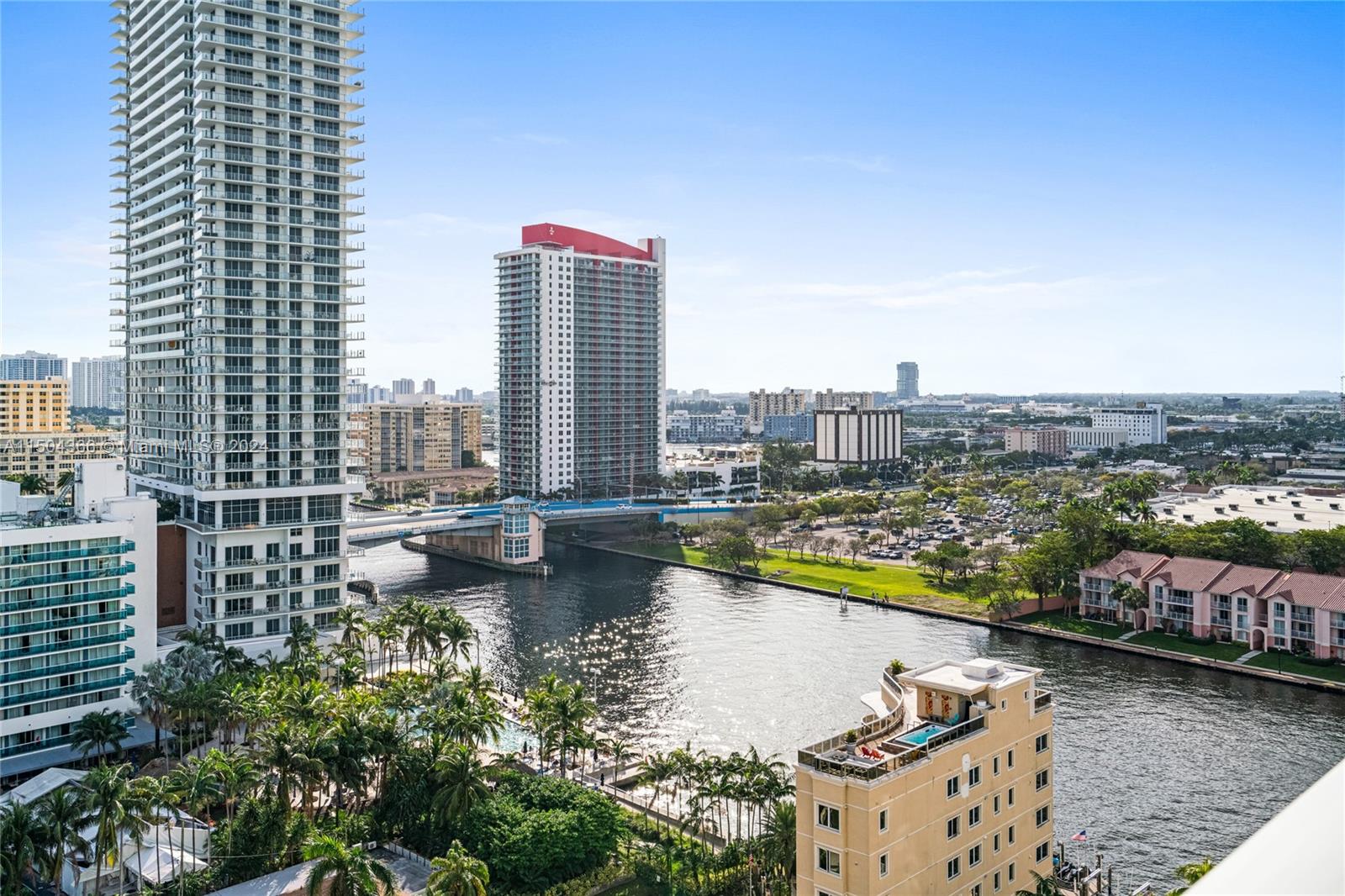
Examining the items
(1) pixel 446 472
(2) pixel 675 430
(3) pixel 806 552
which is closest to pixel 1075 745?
(3) pixel 806 552

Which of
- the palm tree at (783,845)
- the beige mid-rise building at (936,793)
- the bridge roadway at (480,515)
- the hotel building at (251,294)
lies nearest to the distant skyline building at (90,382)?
the bridge roadway at (480,515)

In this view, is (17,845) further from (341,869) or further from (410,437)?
(410,437)

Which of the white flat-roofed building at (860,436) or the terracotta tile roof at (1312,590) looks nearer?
the terracotta tile roof at (1312,590)

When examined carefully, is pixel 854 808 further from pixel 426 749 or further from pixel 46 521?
pixel 46 521

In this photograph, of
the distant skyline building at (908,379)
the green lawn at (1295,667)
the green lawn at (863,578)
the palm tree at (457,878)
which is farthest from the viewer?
the distant skyline building at (908,379)

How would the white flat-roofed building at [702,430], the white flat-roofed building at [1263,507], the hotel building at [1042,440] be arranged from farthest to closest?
the white flat-roofed building at [702,430]
the hotel building at [1042,440]
the white flat-roofed building at [1263,507]

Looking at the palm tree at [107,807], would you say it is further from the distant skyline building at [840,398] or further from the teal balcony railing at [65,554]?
the distant skyline building at [840,398]

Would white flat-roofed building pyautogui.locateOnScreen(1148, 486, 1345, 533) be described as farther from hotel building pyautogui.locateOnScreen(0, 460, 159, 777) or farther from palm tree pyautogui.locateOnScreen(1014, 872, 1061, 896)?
hotel building pyautogui.locateOnScreen(0, 460, 159, 777)

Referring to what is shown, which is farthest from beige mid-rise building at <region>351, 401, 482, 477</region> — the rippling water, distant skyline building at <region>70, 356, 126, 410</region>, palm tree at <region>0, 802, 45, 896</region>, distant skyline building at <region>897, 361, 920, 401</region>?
distant skyline building at <region>897, 361, 920, 401</region>
